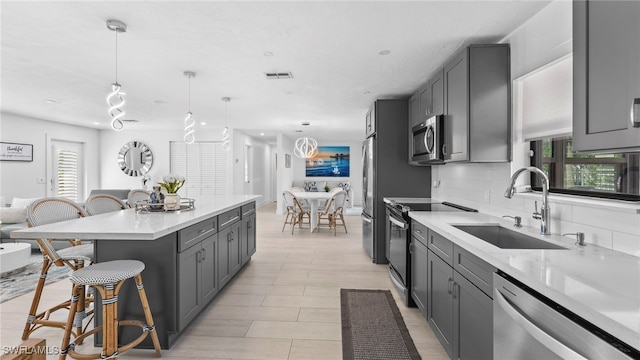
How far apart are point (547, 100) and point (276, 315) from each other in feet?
8.45

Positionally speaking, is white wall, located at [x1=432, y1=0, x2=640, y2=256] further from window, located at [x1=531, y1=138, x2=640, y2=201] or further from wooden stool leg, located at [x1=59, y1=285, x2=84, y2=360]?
wooden stool leg, located at [x1=59, y1=285, x2=84, y2=360]

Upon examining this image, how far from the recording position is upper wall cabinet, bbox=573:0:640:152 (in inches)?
40.8

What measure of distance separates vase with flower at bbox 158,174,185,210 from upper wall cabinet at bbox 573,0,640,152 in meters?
2.84

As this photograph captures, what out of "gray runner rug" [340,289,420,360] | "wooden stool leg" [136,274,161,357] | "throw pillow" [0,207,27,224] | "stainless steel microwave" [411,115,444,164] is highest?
"stainless steel microwave" [411,115,444,164]

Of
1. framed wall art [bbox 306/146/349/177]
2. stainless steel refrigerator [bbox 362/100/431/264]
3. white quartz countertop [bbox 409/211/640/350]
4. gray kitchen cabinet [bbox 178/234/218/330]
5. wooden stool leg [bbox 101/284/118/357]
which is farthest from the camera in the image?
framed wall art [bbox 306/146/349/177]

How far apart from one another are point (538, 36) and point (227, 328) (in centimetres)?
304

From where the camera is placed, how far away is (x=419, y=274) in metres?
2.56

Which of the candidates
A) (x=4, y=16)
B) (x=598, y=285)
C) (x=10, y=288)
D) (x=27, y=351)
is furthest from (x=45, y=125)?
(x=598, y=285)

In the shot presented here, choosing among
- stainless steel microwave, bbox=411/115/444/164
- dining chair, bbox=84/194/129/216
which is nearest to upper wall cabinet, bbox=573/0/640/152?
stainless steel microwave, bbox=411/115/444/164

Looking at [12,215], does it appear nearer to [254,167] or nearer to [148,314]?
[148,314]

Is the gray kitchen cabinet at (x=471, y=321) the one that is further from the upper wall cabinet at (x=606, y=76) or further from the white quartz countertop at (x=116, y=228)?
the white quartz countertop at (x=116, y=228)

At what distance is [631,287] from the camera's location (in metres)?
1.00

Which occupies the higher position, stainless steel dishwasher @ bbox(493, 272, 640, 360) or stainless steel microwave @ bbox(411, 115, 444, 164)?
stainless steel microwave @ bbox(411, 115, 444, 164)

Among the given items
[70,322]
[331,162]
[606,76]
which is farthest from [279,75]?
[331,162]
